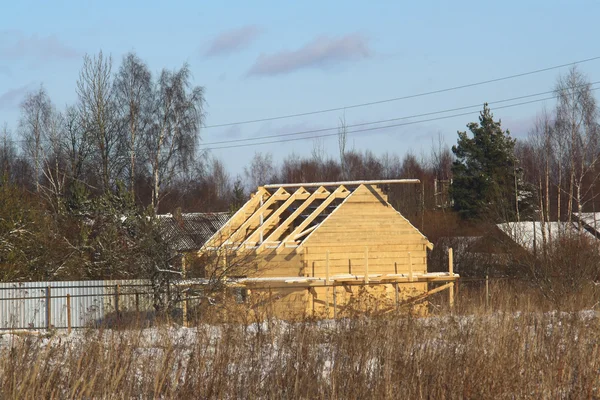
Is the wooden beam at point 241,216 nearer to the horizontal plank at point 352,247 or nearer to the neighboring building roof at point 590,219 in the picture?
the horizontal plank at point 352,247

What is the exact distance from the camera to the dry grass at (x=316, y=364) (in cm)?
844

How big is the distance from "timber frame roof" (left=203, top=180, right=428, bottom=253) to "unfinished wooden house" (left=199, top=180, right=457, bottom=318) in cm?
3

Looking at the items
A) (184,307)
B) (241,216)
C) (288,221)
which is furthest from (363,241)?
(184,307)

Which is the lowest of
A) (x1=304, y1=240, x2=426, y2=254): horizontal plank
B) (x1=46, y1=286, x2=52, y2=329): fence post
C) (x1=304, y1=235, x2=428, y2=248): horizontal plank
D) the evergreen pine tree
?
(x1=46, y1=286, x2=52, y2=329): fence post

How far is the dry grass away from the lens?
844 cm

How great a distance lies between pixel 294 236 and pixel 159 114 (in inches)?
793

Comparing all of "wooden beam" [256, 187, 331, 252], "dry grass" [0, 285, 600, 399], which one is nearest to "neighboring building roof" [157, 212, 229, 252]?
"wooden beam" [256, 187, 331, 252]

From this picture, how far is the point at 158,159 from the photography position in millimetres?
45969

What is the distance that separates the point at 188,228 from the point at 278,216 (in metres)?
7.24

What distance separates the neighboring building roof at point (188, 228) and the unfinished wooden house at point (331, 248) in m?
1.24

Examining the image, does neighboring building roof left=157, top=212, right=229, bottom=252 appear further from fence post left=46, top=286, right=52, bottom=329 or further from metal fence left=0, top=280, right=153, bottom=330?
fence post left=46, top=286, right=52, bottom=329

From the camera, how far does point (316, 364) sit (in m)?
9.16

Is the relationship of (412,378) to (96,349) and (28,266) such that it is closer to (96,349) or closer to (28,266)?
(96,349)

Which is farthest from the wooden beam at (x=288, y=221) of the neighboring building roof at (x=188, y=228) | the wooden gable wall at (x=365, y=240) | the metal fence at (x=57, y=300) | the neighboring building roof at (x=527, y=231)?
the neighboring building roof at (x=527, y=231)
